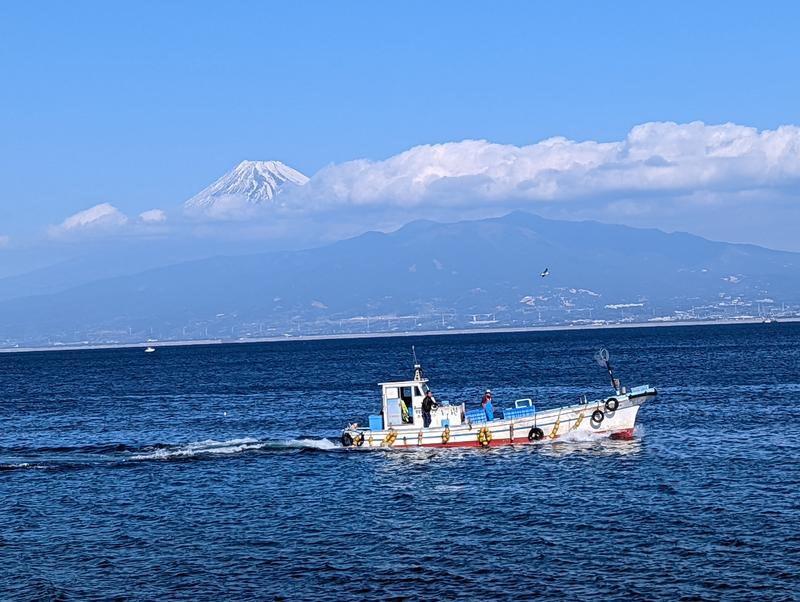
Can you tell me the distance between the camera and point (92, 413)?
291ft

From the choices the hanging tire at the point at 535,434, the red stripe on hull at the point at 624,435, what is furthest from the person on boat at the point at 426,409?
the red stripe on hull at the point at 624,435

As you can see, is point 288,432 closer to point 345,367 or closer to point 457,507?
point 457,507

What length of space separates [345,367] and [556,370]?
133 ft

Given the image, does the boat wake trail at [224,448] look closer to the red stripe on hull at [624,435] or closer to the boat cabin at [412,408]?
the boat cabin at [412,408]

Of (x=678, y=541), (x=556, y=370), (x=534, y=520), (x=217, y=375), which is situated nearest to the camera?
(x=678, y=541)

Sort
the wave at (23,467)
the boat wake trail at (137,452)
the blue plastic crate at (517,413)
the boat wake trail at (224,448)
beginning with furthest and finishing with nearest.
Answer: the boat wake trail at (224,448) → the blue plastic crate at (517,413) → the boat wake trail at (137,452) → the wave at (23,467)

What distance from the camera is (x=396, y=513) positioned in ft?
135

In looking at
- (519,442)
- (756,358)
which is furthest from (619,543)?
(756,358)

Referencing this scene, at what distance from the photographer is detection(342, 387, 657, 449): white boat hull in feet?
185

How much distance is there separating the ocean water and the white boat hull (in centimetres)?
95

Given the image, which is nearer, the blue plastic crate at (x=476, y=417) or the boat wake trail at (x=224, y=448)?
the blue plastic crate at (x=476, y=417)

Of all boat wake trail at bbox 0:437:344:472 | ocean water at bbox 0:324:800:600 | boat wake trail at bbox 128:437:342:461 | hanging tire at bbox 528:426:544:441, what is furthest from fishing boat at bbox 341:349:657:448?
boat wake trail at bbox 0:437:344:472

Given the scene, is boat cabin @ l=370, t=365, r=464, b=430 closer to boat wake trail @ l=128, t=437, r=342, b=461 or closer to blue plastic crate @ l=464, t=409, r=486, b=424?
blue plastic crate @ l=464, t=409, r=486, b=424

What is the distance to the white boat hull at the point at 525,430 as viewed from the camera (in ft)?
185
